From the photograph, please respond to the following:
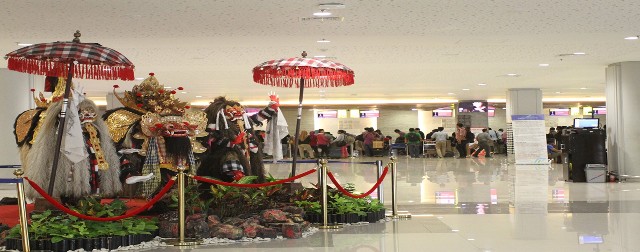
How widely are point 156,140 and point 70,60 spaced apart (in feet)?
4.37

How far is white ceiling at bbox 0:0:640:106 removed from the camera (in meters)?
9.27

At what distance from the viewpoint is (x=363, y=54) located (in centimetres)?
1459

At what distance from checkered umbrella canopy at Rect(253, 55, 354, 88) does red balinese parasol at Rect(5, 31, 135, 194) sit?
1.88 metres

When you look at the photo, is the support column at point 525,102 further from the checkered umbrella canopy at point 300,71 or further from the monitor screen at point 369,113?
the checkered umbrella canopy at point 300,71

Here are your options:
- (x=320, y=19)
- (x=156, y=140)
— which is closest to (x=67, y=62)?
(x=156, y=140)

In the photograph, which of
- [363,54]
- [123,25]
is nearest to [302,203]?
[123,25]

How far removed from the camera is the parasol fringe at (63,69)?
773 cm

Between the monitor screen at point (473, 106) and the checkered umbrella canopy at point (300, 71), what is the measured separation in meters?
25.8

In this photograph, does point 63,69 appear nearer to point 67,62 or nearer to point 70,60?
point 67,62

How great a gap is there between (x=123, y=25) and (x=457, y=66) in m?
9.02

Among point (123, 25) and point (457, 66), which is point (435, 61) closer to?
point (457, 66)

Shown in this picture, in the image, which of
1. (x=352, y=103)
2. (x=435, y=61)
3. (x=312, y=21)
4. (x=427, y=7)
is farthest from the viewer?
(x=352, y=103)

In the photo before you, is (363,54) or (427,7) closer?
(427,7)

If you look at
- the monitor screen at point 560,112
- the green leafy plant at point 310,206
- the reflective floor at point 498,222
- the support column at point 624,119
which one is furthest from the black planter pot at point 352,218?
the monitor screen at point 560,112
